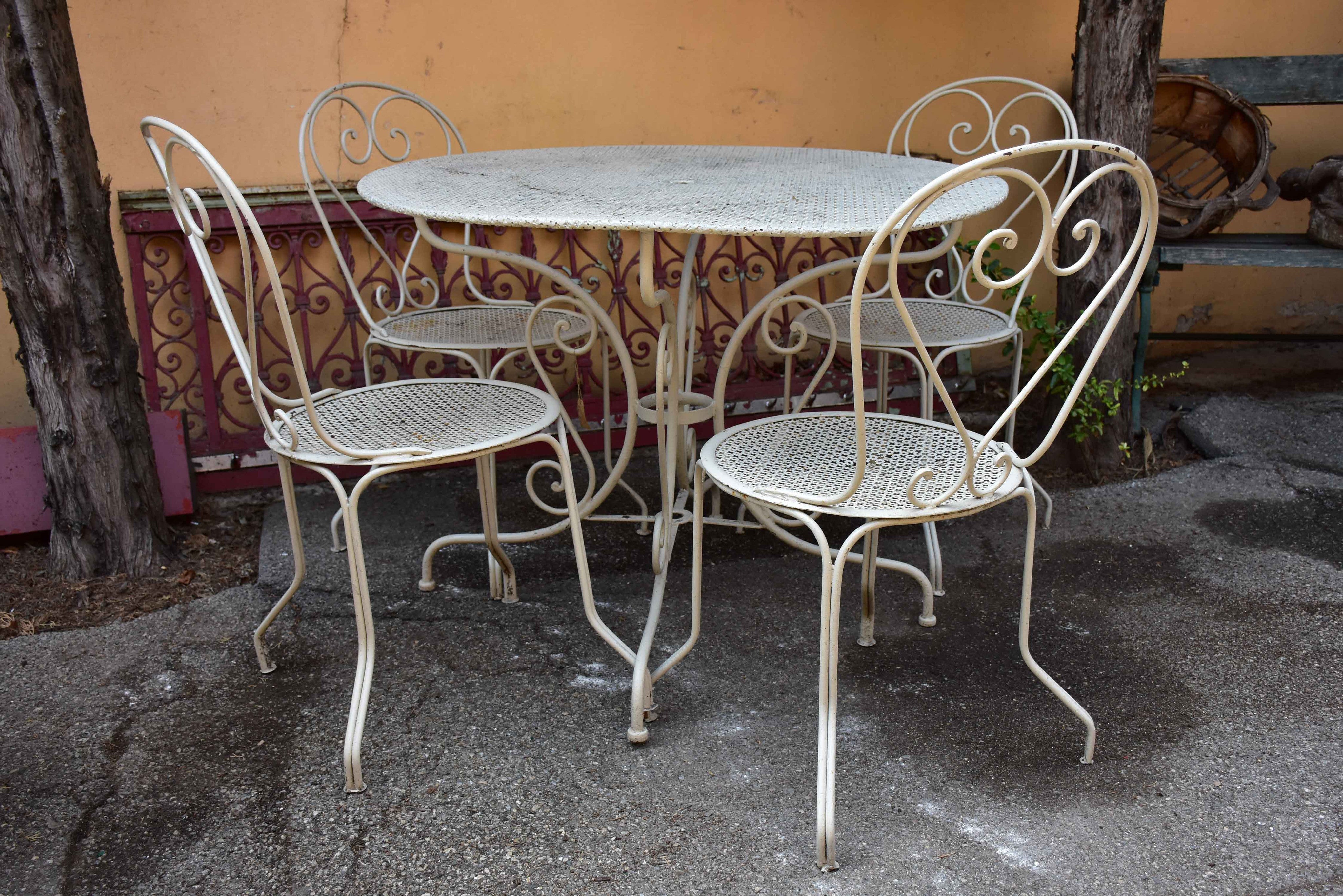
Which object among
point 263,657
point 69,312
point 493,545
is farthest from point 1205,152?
point 69,312

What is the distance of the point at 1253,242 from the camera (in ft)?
11.4

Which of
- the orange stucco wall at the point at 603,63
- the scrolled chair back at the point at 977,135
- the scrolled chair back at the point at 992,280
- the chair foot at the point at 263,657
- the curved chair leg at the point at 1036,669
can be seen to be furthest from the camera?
the scrolled chair back at the point at 977,135

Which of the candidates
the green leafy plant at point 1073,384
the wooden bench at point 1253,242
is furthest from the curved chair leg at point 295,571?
the wooden bench at point 1253,242

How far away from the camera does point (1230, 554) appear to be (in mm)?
2820

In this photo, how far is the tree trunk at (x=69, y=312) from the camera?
240 cm

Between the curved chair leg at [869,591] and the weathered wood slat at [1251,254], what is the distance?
171 cm

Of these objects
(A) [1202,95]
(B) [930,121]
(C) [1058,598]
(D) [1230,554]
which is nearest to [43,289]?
(C) [1058,598]

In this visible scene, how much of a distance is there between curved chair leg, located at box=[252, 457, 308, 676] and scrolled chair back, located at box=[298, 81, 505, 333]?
1038 millimetres

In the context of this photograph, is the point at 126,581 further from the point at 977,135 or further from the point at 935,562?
the point at 977,135

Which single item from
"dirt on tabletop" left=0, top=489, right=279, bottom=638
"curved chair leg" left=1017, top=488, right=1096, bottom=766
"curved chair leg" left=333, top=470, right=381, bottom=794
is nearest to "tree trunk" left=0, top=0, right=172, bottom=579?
"dirt on tabletop" left=0, top=489, right=279, bottom=638

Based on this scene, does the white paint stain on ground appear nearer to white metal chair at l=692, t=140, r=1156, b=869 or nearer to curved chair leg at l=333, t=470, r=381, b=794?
white metal chair at l=692, t=140, r=1156, b=869

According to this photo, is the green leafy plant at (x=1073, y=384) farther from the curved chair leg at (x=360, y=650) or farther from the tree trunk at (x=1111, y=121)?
the curved chair leg at (x=360, y=650)

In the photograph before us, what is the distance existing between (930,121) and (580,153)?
63.7 inches

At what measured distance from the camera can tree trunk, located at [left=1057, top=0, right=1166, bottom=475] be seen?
3.03 metres
